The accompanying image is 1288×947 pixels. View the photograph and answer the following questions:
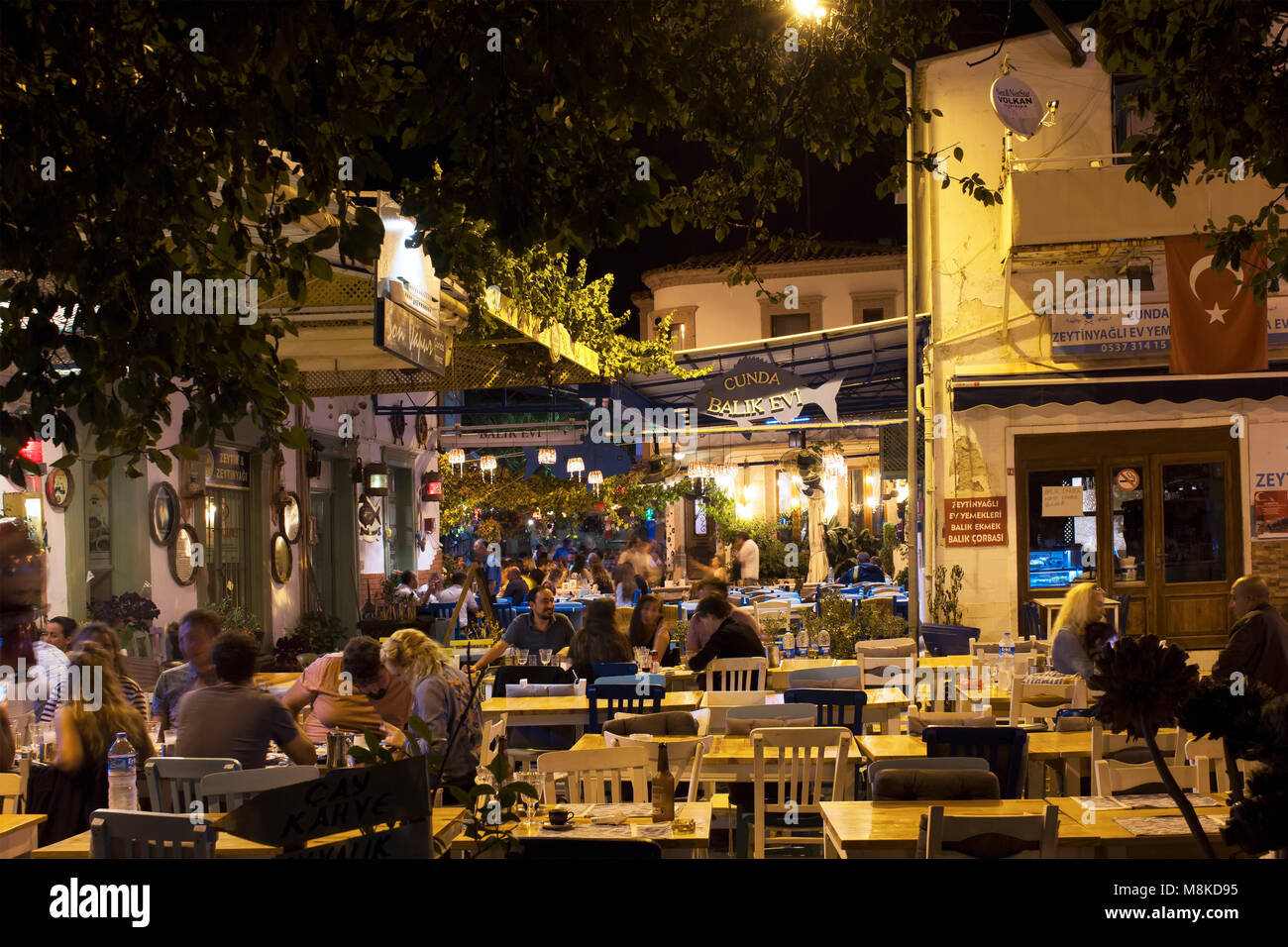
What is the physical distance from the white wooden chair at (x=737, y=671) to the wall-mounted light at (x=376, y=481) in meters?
9.01

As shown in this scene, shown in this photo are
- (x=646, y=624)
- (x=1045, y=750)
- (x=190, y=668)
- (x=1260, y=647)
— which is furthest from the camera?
(x=646, y=624)

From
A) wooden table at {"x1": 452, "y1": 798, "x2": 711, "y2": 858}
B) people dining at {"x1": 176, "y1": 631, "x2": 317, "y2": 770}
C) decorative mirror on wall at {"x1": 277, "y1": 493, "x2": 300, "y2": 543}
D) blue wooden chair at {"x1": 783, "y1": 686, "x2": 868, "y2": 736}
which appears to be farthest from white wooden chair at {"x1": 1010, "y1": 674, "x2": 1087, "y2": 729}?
decorative mirror on wall at {"x1": 277, "y1": 493, "x2": 300, "y2": 543}

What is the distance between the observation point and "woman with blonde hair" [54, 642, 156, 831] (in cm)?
604

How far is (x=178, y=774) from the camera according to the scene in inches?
233

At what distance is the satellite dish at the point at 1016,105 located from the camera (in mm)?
13539

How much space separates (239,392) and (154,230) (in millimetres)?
468

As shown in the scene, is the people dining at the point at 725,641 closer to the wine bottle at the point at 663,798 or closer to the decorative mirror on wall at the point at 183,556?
the wine bottle at the point at 663,798

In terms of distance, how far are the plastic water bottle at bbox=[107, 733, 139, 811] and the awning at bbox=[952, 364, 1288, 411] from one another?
1123 centimetres

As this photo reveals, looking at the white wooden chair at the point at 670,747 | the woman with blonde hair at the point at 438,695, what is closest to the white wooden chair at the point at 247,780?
the woman with blonde hair at the point at 438,695

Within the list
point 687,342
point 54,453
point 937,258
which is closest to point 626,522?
point 687,342

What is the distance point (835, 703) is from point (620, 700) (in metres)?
1.54

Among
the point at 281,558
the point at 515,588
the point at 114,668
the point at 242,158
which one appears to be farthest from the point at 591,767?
the point at 515,588

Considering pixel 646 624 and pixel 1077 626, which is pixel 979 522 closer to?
pixel 646 624

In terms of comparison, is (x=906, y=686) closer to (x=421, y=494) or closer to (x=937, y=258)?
(x=937, y=258)
